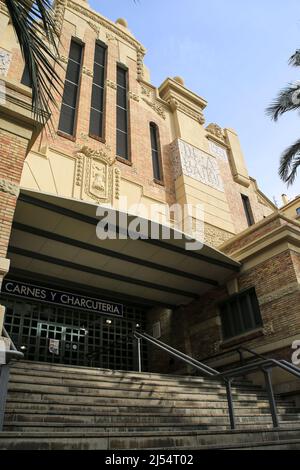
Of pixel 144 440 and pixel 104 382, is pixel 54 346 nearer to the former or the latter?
pixel 104 382

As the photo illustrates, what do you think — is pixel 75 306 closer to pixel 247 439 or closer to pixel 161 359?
pixel 161 359

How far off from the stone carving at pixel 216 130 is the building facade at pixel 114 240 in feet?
10.2

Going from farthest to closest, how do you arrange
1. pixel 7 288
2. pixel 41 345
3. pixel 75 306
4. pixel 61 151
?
pixel 61 151 → pixel 41 345 → pixel 75 306 → pixel 7 288

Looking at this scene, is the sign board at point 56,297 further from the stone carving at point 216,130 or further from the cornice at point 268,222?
the stone carving at point 216,130

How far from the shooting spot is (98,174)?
12.2 m

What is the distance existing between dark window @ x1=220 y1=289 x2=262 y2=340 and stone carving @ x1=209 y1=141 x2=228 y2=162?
8.93 metres

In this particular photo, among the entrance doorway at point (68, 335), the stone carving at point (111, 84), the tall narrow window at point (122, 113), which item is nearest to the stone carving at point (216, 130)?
the tall narrow window at point (122, 113)

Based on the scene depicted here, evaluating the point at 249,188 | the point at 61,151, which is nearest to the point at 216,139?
the point at 249,188

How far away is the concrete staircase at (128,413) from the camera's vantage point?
3.49 metres

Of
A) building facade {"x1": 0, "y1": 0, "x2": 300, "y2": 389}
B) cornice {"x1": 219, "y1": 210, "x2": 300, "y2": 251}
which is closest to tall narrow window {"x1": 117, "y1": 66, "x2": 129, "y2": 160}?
building facade {"x1": 0, "y1": 0, "x2": 300, "y2": 389}

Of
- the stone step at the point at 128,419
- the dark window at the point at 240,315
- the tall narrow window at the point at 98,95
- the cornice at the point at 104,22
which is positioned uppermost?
the cornice at the point at 104,22

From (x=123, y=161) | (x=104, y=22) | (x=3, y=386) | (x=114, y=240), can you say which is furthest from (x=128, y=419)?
(x=104, y=22)

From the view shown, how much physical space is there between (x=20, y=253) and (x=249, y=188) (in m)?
13.0

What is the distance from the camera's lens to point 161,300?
12820 mm
